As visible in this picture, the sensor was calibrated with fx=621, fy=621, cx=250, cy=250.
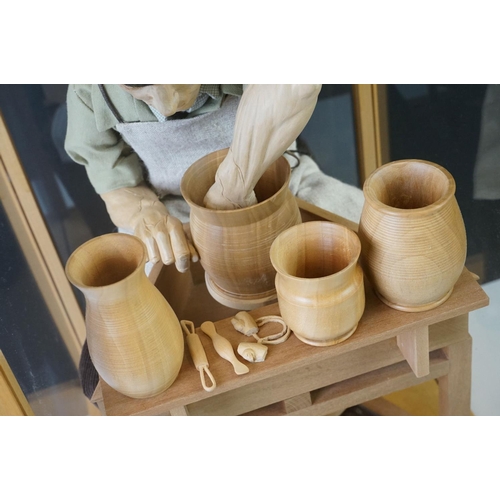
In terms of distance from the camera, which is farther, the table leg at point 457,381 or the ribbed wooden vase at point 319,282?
the table leg at point 457,381

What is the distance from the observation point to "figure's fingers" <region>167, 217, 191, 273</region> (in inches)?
29.9

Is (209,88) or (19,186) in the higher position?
(209,88)

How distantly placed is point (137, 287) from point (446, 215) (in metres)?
0.31

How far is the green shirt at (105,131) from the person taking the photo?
0.88 meters

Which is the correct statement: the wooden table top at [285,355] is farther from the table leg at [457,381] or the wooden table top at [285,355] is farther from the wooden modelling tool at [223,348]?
the table leg at [457,381]

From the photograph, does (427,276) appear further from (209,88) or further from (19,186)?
(19,186)

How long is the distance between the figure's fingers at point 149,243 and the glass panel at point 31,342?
23cm

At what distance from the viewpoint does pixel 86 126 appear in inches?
36.3

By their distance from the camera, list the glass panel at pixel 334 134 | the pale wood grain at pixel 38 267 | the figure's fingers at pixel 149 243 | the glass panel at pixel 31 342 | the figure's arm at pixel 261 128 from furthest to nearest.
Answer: the glass panel at pixel 334 134 → the pale wood grain at pixel 38 267 → the glass panel at pixel 31 342 → the figure's fingers at pixel 149 243 → the figure's arm at pixel 261 128

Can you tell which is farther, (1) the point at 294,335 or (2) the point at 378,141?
(2) the point at 378,141

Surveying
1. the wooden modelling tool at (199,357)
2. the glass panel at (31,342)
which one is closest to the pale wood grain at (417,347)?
the wooden modelling tool at (199,357)

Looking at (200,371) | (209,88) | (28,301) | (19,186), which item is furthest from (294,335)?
(19,186)

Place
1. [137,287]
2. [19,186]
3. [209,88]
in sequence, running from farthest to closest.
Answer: [19,186] < [209,88] < [137,287]

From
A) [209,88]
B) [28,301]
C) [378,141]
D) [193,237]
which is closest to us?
[193,237]
